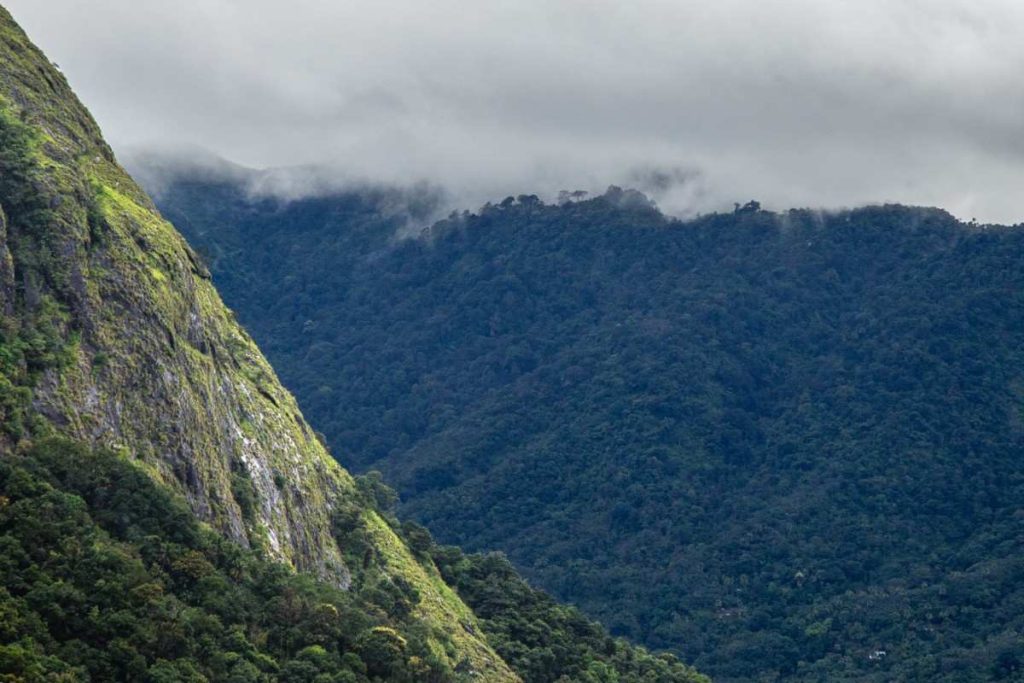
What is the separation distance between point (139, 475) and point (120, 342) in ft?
23.1

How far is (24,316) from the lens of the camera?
72562mm

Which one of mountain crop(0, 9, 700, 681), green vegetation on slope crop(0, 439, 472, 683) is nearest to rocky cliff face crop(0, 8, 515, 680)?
mountain crop(0, 9, 700, 681)

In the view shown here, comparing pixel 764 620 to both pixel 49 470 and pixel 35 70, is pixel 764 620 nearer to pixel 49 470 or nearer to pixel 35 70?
pixel 35 70

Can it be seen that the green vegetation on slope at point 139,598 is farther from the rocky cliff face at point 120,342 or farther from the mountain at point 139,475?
the rocky cliff face at point 120,342

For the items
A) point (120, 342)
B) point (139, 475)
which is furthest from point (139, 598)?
point (120, 342)

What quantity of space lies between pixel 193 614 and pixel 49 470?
306 inches

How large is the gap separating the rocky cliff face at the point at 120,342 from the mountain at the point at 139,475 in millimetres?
114

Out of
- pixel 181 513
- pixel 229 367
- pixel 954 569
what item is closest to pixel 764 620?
pixel 954 569

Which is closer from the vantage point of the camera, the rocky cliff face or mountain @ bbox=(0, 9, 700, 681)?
mountain @ bbox=(0, 9, 700, 681)

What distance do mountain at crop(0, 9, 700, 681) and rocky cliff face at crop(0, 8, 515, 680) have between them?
114 mm

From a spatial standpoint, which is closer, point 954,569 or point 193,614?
point 193,614

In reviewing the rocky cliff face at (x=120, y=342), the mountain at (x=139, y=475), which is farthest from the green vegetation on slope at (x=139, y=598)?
the rocky cliff face at (x=120, y=342)

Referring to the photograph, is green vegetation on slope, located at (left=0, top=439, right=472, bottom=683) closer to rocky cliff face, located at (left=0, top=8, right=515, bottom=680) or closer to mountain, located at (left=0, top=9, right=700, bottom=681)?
mountain, located at (left=0, top=9, right=700, bottom=681)

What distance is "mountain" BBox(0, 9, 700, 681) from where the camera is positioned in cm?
6512
